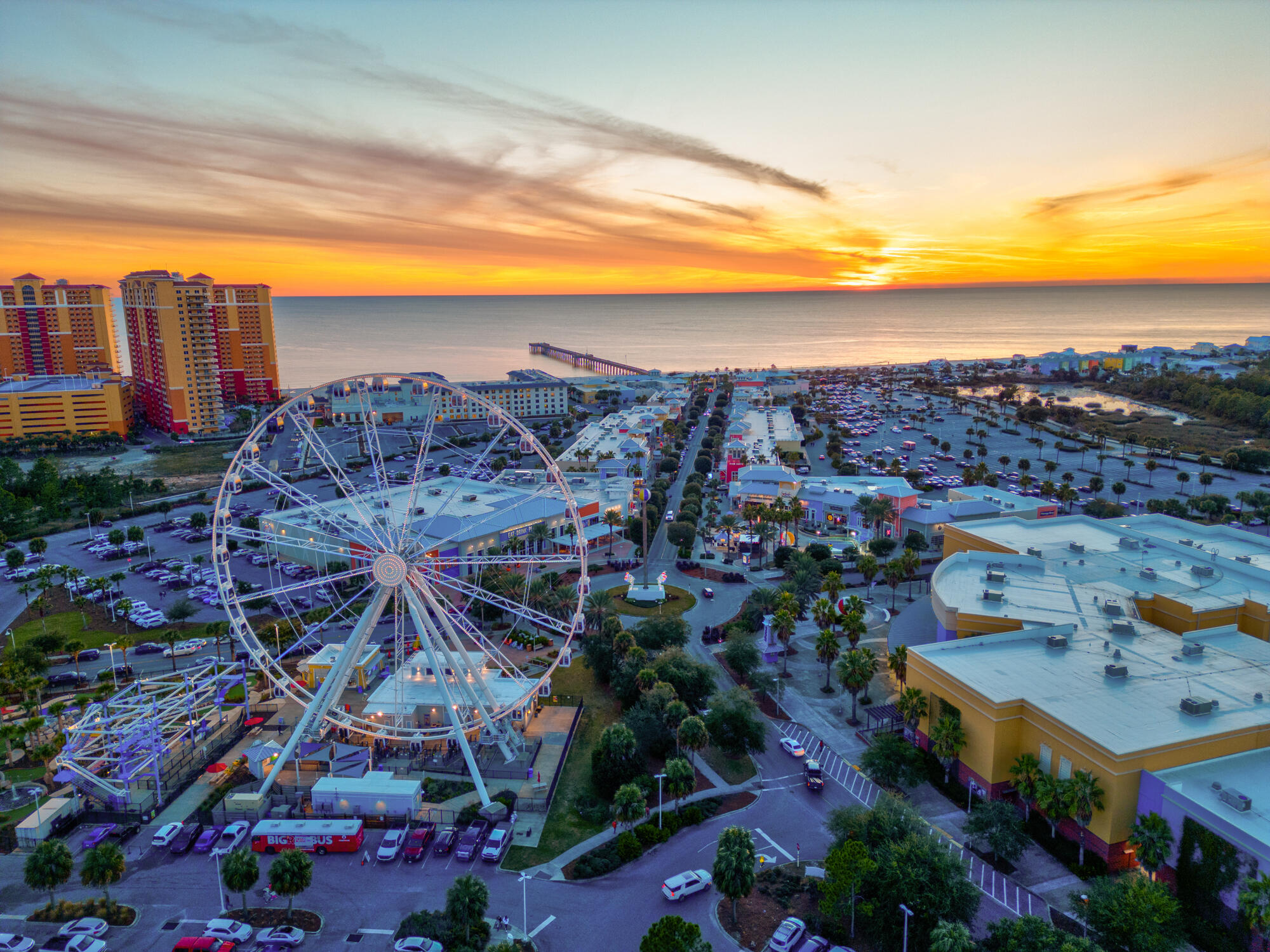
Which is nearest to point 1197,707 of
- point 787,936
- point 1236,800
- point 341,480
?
point 1236,800

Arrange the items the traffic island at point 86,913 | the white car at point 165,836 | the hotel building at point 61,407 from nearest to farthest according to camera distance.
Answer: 1. the traffic island at point 86,913
2. the white car at point 165,836
3. the hotel building at point 61,407

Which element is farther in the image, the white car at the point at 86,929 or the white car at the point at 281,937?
the white car at the point at 86,929

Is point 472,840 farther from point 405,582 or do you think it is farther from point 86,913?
point 86,913

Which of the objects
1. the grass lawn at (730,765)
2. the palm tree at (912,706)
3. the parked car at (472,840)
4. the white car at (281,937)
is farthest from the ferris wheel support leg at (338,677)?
the palm tree at (912,706)

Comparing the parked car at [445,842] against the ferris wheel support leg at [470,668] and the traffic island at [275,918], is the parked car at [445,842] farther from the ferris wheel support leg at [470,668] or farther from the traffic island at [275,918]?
the traffic island at [275,918]

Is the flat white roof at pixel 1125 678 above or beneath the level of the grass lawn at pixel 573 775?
above

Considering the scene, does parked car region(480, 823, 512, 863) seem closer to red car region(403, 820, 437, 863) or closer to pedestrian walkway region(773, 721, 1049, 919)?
red car region(403, 820, 437, 863)

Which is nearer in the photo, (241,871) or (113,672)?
(241,871)
